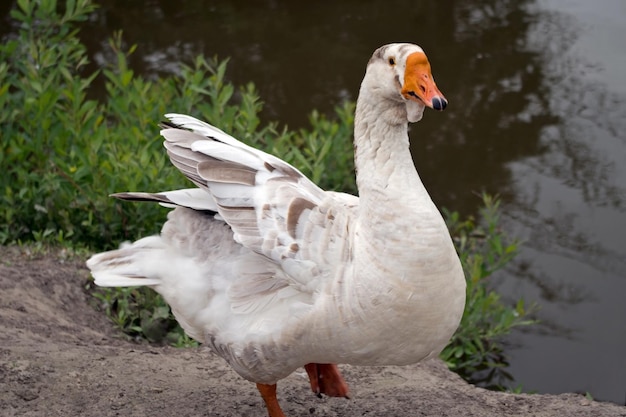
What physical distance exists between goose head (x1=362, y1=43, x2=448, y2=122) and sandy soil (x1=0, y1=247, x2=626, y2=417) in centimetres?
133

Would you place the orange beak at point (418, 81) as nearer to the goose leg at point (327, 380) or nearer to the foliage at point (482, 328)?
the goose leg at point (327, 380)

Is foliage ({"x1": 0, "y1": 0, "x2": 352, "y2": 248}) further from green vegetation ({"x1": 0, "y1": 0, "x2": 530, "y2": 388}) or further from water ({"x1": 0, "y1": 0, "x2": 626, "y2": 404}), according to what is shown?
water ({"x1": 0, "y1": 0, "x2": 626, "y2": 404})

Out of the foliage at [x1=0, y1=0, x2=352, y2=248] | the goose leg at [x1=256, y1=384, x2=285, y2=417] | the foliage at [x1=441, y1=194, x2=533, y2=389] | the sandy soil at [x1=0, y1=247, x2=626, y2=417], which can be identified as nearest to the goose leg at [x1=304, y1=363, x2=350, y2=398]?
the sandy soil at [x1=0, y1=247, x2=626, y2=417]

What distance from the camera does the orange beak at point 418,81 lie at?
2.82 meters

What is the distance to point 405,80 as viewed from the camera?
288cm

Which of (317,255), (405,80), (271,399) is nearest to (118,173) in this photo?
(271,399)

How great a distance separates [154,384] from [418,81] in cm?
172

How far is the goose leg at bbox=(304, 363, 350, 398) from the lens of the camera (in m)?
3.66

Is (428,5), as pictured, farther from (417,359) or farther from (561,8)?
(417,359)

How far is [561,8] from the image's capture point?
8594 mm

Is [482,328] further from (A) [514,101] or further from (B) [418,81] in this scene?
(A) [514,101]

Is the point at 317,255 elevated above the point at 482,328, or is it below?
above

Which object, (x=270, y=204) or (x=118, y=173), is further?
(x=118, y=173)

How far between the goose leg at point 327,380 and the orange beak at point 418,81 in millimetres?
1285
